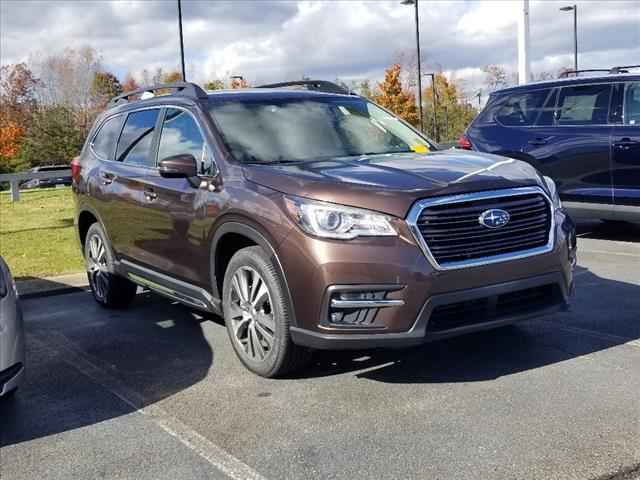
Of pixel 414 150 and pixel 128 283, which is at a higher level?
pixel 414 150

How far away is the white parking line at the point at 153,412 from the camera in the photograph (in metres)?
3.37

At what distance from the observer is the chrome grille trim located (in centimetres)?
388

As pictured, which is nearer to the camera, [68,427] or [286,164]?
[68,427]

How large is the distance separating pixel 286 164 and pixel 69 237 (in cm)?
791

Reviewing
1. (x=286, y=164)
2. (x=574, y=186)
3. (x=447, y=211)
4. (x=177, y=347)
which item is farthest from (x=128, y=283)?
(x=574, y=186)

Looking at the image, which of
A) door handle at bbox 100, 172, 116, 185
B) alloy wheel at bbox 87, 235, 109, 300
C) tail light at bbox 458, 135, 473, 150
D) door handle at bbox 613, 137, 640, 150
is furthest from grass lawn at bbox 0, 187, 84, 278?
door handle at bbox 613, 137, 640, 150

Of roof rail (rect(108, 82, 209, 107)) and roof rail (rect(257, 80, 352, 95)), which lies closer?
roof rail (rect(108, 82, 209, 107))

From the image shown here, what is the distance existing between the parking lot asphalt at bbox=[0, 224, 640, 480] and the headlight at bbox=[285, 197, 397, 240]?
936mm

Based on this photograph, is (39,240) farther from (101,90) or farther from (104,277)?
(101,90)

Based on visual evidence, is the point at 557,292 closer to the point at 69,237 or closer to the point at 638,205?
the point at 638,205

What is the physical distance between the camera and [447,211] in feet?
13.0

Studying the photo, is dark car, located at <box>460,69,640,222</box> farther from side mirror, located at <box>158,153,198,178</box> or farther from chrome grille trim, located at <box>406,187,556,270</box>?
side mirror, located at <box>158,153,198,178</box>

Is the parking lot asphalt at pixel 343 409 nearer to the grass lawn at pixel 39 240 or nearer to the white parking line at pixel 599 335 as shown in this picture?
the white parking line at pixel 599 335

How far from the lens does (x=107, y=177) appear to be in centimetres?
634
